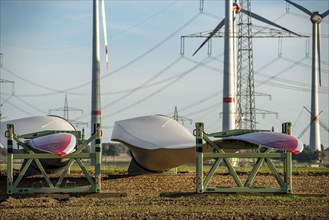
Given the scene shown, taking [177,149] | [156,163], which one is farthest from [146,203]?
[156,163]

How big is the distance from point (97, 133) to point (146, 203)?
5.07 metres

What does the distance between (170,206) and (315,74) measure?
71.8 metres

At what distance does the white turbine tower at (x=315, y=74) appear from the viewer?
95875 mm

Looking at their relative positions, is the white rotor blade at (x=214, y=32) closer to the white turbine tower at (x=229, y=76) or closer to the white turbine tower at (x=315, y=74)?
the white turbine tower at (x=229, y=76)

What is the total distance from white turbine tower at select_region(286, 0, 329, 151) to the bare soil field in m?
61.4

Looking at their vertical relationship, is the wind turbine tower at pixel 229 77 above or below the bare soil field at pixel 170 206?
above

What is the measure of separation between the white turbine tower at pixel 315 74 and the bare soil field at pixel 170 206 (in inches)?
2419

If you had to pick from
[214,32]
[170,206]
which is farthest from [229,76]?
[170,206]

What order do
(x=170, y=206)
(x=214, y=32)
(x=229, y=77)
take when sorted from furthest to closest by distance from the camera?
(x=214, y=32), (x=229, y=77), (x=170, y=206)

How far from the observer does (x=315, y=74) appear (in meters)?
95.6

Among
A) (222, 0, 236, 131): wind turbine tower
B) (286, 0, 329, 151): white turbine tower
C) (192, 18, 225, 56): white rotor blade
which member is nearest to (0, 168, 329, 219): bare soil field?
(222, 0, 236, 131): wind turbine tower

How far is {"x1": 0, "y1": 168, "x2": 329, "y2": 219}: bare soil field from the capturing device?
922 inches

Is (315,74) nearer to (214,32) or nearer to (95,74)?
(214,32)

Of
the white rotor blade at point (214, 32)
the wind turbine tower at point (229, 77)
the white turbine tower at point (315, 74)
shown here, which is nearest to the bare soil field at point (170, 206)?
the wind turbine tower at point (229, 77)
